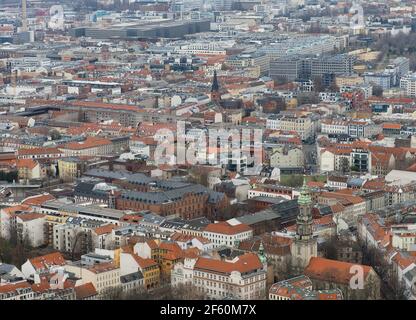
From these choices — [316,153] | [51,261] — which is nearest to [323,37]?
[316,153]

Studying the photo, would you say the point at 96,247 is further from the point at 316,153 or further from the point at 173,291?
the point at 316,153

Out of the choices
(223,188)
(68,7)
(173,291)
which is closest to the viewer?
(173,291)

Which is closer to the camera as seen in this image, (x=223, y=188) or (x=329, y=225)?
(x=329, y=225)

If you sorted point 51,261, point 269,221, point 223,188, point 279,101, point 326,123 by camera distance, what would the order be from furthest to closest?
point 279,101 < point 326,123 < point 223,188 < point 269,221 < point 51,261

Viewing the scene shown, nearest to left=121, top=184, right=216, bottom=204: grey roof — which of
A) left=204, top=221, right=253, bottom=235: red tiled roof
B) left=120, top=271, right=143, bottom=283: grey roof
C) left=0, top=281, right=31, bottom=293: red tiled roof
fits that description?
left=204, top=221, right=253, bottom=235: red tiled roof

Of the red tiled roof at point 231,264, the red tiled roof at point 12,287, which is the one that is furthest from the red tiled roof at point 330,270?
the red tiled roof at point 12,287

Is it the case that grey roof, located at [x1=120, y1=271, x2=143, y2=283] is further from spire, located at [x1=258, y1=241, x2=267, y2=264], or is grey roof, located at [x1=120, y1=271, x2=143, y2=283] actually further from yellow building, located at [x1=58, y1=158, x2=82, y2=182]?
yellow building, located at [x1=58, y1=158, x2=82, y2=182]
